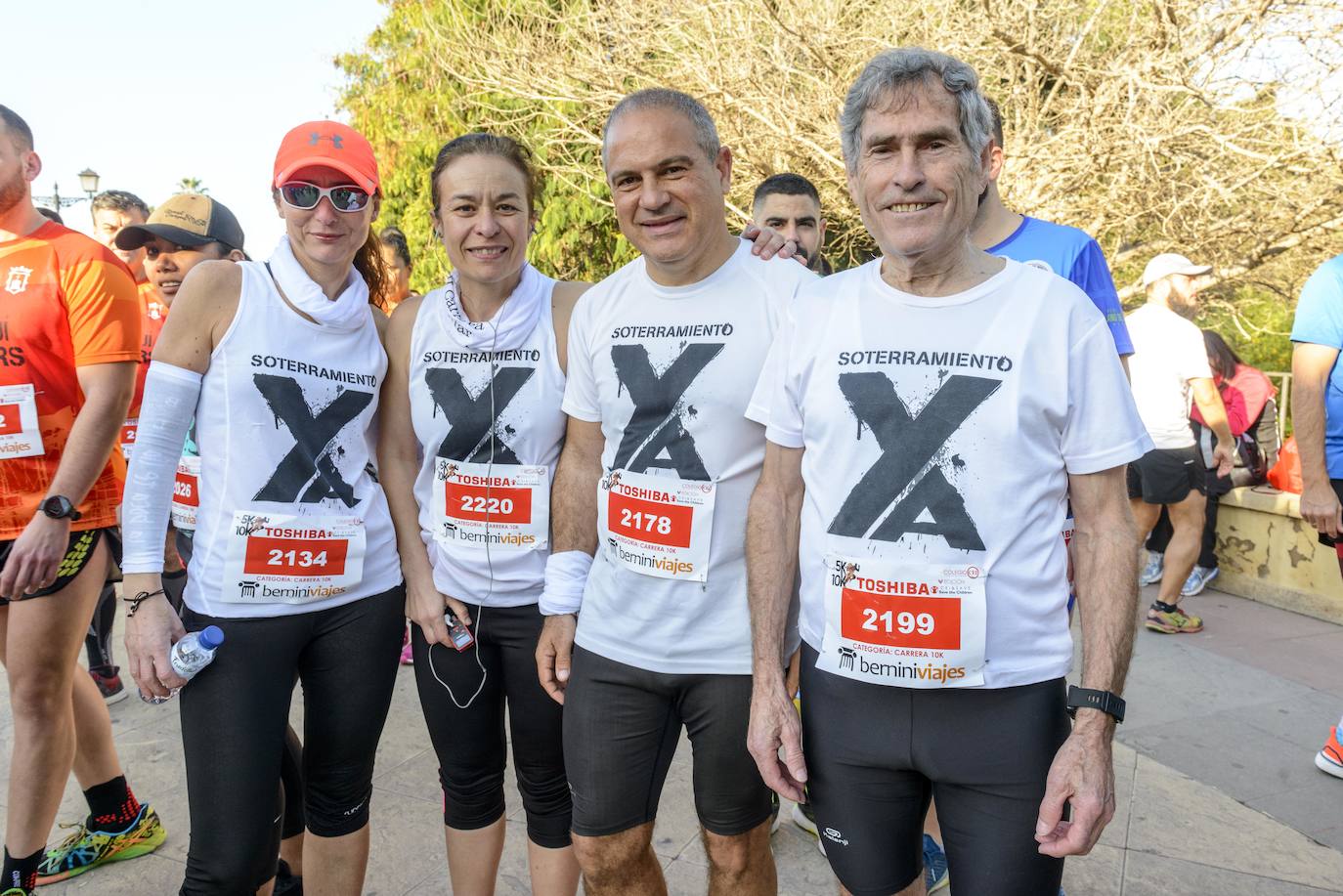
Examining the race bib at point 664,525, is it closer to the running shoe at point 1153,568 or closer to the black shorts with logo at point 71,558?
the black shorts with logo at point 71,558

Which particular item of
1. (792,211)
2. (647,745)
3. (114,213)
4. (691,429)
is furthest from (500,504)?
(114,213)

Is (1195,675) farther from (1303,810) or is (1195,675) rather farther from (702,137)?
(702,137)

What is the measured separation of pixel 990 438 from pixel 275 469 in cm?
159

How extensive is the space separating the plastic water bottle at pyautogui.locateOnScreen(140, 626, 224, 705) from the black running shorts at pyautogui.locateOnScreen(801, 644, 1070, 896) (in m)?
1.32

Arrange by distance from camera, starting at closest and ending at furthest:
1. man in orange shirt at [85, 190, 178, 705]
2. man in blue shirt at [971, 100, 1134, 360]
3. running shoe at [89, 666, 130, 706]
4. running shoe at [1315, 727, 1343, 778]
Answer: man in blue shirt at [971, 100, 1134, 360] < running shoe at [1315, 727, 1343, 778] < man in orange shirt at [85, 190, 178, 705] < running shoe at [89, 666, 130, 706]

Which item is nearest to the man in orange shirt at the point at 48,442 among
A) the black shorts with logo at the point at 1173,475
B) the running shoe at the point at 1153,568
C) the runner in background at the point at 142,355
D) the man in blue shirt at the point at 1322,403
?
the runner in background at the point at 142,355

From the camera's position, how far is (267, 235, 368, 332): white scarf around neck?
7.73 feet

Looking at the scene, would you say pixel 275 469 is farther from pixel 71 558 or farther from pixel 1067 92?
pixel 1067 92

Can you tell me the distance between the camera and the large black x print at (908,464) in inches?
68.7

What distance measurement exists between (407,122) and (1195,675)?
39.6ft

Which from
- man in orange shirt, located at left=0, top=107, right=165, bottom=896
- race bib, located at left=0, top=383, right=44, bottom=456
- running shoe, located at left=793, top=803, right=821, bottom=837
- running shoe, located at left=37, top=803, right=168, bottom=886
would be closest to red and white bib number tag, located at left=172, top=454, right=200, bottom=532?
man in orange shirt, located at left=0, top=107, right=165, bottom=896

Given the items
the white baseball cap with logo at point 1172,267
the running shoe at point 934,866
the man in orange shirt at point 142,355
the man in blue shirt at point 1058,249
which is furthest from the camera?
the white baseball cap with logo at point 1172,267

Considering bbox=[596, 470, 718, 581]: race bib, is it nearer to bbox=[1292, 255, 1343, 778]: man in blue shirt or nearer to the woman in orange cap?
the woman in orange cap

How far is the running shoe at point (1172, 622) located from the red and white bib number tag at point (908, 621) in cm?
480
